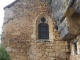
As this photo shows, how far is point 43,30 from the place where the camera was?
9008 millimetres

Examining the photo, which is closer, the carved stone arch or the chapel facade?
the chapel facade

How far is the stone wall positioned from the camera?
841 cm

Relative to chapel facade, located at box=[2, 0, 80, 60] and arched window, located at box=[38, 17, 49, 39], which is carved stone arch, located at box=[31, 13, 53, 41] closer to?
chapel facade, located at box=[2, 0, 80, 60]

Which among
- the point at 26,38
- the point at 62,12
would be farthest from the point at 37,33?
the point at 62,12

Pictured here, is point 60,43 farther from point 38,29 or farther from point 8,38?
point 8,38

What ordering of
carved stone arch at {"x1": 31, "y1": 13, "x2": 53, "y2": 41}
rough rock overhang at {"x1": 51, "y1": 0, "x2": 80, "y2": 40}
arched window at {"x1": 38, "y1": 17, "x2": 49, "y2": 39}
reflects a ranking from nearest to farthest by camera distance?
1. rough rock overhang at {"x1": 51, "y1": 0, "x2": 80, "y2": 40}
2. carved stone arch at {"x1": 31, "y1": 13, "x2": 53, "y2": 41}
3. arched window at {"x1": 38, "y1": 17, "x2": 49, "y2": 39}

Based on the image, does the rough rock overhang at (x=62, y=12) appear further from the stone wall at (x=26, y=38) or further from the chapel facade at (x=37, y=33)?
the stone wall at (x=26, y=38)

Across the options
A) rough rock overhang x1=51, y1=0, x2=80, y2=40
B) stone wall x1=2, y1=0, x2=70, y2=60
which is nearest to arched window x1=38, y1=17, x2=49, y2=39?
stone wall x1=2, y1=0, x2=70, y2=60

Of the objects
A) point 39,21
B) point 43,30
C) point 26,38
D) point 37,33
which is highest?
point 39,21

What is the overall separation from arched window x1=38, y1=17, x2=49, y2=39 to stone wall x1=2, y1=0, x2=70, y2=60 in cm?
33

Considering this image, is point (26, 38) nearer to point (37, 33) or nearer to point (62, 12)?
point (37, 33)

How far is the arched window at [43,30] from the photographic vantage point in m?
8.93

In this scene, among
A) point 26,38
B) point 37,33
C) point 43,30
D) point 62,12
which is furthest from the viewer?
point 43,30

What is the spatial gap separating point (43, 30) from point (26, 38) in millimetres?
1003
